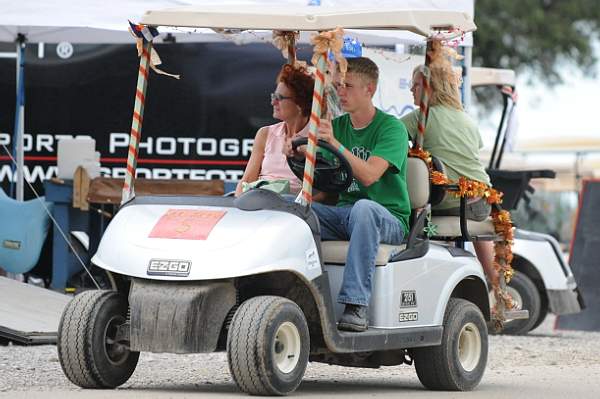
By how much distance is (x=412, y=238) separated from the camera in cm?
746

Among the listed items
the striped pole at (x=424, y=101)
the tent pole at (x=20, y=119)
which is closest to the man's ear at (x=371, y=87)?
the striped pole at (x=424, y=101)

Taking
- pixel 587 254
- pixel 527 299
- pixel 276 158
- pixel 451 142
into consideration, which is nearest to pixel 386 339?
pixel 276 158

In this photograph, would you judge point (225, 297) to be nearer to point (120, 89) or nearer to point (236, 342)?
point (236, 342)

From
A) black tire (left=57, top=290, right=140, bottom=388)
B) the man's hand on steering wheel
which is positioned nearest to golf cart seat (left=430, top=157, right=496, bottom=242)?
the man's hand on steering wheel

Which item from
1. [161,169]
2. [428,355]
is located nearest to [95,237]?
[161,169]

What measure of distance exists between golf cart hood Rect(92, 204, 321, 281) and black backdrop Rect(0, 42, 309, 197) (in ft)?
22.9

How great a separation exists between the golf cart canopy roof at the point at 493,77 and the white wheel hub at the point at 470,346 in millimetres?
6836

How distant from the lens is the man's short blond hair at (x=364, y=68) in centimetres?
749

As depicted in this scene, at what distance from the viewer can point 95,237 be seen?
40.9 feet

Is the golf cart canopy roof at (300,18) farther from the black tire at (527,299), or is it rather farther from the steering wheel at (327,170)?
the black tire at (527,299)

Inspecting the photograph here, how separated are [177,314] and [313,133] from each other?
1.07 meters

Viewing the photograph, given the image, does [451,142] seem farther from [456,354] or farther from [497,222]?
[456,354]

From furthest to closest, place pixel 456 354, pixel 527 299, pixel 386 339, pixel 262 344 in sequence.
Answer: pixel 527 299 < pixel 456 354 < pixel 386 339 < pixel 262 344

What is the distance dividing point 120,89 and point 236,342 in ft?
26.0
